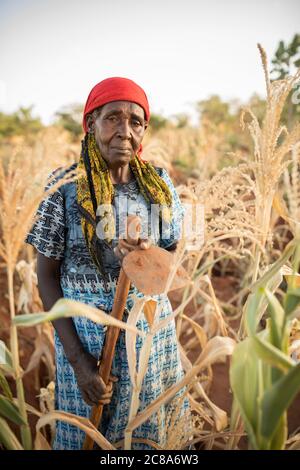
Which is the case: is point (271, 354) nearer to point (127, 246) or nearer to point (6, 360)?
point (127, 246)

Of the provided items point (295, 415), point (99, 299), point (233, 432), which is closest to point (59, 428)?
point (99, 299)

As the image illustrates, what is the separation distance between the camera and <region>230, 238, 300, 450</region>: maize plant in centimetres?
86

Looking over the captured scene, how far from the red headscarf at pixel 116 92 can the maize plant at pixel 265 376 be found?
774mm

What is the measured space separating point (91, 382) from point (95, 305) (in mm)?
250

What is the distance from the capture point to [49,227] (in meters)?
1.37

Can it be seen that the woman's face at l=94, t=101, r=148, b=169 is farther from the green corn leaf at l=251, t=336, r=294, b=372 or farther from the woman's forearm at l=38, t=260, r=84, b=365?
the green corn leaf at l=251, t=336, r=294, b=372

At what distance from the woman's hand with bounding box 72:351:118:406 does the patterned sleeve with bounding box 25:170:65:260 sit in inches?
13.7

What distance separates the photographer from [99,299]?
4.73 ft

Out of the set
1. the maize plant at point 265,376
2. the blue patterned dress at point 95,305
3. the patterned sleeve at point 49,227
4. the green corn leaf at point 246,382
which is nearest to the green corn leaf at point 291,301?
the maize plant at point 265,376

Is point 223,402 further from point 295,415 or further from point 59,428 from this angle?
point 59,428

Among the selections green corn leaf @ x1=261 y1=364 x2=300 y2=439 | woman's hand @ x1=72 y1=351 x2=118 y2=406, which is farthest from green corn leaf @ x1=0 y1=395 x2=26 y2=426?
green corn leaf @ x1=261 y1=364 x2=300 y2=439

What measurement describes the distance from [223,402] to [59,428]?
3.95ft

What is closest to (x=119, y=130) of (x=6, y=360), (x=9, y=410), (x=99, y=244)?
(x=99, y=244)

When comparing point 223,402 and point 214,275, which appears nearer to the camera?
point 223,402
